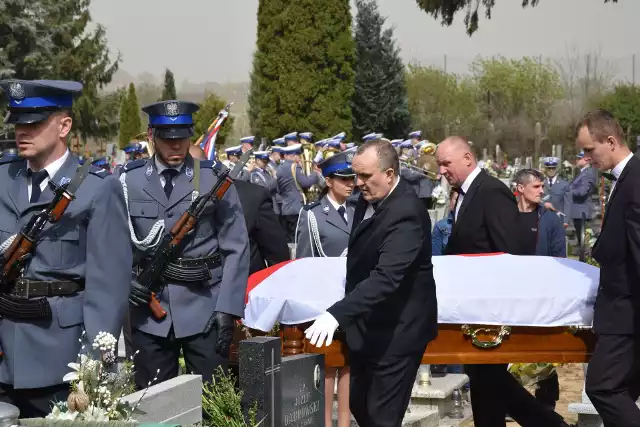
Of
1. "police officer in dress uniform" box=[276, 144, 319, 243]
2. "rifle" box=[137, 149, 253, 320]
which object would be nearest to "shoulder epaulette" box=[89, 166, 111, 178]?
"rifle" box=[137, 149, 253, 320]

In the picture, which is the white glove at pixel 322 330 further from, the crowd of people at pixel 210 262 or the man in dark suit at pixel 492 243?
the man in dark suit at pixel 492 243

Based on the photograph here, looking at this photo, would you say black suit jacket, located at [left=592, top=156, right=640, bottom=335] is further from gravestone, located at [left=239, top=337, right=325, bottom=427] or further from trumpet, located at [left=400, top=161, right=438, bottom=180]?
trumpet, located at [left=400, top=161, right=438, bottom=180]

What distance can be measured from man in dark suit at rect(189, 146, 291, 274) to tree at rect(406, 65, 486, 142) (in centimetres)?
6151

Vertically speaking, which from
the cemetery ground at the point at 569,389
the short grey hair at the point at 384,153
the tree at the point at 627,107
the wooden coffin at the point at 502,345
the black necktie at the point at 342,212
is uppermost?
the short grey hair at the point at 384,153

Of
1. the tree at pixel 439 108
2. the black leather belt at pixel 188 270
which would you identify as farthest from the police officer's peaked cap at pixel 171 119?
the tree at pixel 439 108

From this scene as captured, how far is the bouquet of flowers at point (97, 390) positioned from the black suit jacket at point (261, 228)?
2730mm

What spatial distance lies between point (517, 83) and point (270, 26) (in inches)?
1403

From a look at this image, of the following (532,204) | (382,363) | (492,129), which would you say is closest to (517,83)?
(492,129)

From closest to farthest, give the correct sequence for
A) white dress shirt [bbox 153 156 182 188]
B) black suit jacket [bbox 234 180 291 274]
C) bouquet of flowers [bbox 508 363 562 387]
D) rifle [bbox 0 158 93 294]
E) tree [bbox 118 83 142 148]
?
rifle [bbox 0 158 93 294] < white dress shirt [bbox 153 156 182 188] < black suit jacket [bbox 234 180 291 274] < bouquet of flowers [bbox 508 363 562 387] < tree [bbox 118 83 142 148]

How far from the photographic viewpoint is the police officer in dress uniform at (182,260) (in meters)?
5.69

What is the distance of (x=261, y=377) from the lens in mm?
4684

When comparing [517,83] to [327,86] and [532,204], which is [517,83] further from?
[532,204]

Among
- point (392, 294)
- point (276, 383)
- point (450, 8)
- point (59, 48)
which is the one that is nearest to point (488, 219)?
point (392, 294)

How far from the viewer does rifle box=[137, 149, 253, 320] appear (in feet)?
18.7
